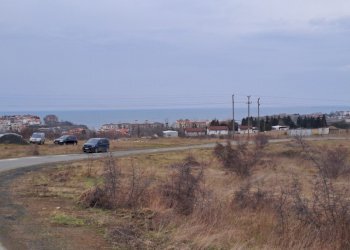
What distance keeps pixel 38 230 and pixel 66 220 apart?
0.90 meters

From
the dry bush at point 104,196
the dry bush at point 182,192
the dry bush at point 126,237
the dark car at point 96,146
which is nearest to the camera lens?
the dry bush at point 126,237

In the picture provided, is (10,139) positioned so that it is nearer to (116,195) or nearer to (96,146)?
(96,146)

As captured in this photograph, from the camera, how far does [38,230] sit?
9820 mm

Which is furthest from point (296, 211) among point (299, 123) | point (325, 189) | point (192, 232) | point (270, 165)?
point (299, 123)

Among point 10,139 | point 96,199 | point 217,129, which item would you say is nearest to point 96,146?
point 10,139

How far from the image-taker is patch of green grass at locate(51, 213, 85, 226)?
10.4m

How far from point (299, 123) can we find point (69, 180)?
13270 centimetres

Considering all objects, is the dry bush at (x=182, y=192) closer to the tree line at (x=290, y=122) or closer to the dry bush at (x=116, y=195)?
the dry bush at (x=116, y=195)

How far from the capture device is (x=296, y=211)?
986cm

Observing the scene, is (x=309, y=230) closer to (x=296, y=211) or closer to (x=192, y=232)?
(x=296, y=211)

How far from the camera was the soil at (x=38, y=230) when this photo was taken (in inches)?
340

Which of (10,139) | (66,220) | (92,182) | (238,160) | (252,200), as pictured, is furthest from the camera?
(10,139)

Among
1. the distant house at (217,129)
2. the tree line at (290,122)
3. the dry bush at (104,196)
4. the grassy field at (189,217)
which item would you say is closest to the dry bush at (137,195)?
the grassy field at (189,217)

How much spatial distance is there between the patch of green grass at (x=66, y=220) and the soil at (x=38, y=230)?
0.16 meters
